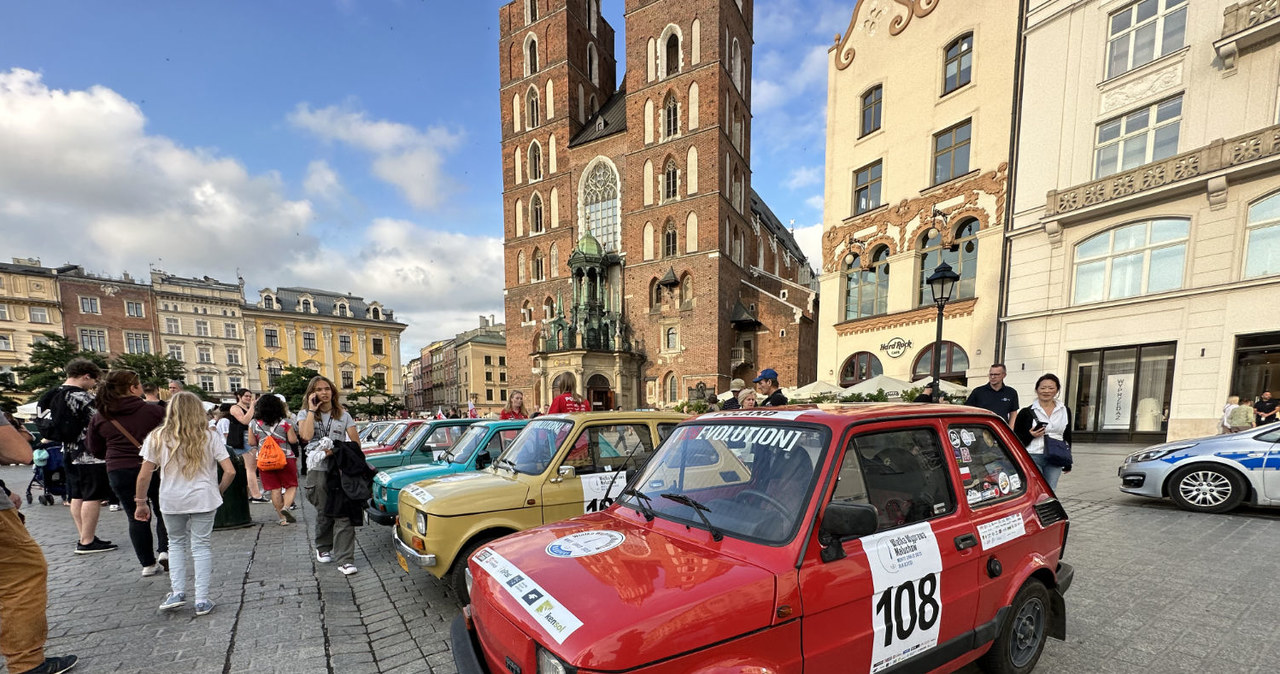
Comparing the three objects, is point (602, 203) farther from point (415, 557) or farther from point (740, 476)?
point (740, 476)

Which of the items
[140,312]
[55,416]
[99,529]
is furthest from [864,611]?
[140,312]

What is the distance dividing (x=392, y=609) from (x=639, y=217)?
24.9 m

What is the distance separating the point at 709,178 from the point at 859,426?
2431 cm

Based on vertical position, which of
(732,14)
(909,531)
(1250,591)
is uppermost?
(732,14)

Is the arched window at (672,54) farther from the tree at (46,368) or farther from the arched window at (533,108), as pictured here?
the tree at (46,368)

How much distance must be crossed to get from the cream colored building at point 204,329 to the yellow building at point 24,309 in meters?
6.78

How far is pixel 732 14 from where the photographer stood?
26094 mm

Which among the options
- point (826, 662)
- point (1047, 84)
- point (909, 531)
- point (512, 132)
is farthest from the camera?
point (512, 132)

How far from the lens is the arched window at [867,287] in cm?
1612

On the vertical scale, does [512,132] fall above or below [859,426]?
above

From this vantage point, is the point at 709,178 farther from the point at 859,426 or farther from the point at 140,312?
the point at 140,312

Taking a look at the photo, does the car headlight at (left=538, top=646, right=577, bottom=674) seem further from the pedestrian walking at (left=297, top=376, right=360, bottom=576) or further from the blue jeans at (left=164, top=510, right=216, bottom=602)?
the pedestrian walking at (left=297, top=376, right=360, bottom=576)

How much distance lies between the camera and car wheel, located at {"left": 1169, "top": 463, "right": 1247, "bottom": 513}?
554cm

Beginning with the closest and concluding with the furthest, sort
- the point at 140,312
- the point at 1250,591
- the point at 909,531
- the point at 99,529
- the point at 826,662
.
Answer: the point at 826,662
the point at 909,531
the point at 1250,591
the point at 99,529
the point at 140,312
